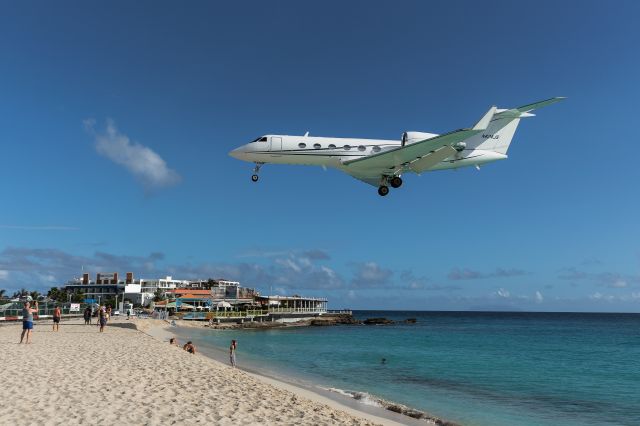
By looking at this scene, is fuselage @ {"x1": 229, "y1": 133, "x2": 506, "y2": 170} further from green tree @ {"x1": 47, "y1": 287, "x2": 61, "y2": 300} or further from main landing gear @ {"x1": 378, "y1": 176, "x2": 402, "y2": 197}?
green tree @ {"x1": 47, "y1": 287, "x2": 61, "y2": 300}

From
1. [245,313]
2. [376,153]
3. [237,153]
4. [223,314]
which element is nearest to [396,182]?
[376,153]

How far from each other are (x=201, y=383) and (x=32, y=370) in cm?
512

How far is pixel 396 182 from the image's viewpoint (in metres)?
23.2

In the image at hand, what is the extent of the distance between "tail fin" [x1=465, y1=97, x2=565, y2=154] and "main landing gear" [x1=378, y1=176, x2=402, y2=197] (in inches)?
157

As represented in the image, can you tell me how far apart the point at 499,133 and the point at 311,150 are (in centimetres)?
948

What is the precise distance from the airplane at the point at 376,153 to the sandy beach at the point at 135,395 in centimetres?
960

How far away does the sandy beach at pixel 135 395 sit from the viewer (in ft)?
33.3

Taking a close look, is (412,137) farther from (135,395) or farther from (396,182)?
(135,395)

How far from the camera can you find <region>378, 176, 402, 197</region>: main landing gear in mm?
23109

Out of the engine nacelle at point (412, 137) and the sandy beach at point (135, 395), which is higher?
the engine nacelle at point (412, 137)

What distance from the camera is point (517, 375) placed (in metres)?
31.6

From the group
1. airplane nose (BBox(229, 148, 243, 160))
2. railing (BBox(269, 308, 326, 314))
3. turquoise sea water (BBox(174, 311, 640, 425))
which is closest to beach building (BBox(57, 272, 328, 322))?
railing (BBox(269, 308, 326, 314))

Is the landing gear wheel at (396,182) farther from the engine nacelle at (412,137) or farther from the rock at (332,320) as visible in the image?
the rock at (332,320)

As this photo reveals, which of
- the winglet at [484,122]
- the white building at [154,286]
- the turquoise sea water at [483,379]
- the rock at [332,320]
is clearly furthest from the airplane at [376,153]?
the white building at [154,286]
